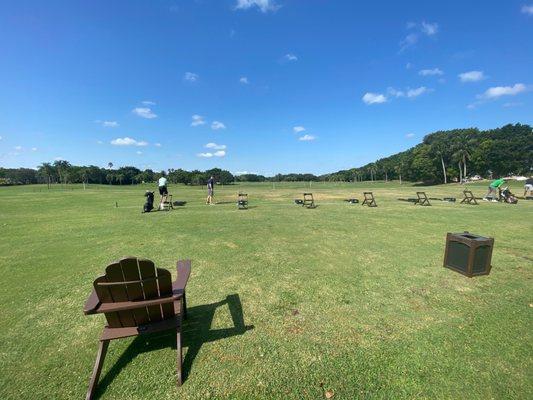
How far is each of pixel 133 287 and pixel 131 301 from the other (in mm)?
217

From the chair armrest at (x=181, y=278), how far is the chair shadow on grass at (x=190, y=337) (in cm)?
77

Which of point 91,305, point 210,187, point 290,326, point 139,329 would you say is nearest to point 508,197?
point 210,187

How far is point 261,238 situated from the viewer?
31.5 ft

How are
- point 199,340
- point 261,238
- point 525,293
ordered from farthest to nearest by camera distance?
point 261,238 < point 525,293 < point 199,340

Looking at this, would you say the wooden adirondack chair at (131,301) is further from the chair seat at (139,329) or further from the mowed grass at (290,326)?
the mowed grass at (290,326)

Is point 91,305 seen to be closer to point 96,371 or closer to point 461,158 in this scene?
point 96,371

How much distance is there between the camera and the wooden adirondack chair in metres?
3.07

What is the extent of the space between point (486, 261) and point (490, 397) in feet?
14.4

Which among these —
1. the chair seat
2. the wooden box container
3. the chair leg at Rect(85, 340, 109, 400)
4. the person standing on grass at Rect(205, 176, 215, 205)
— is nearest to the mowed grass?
the chair leg at Rect(85, 340, 109, 400)

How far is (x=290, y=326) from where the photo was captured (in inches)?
167

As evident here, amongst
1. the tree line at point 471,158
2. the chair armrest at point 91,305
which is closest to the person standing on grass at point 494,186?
the chair armrest at point 91,305

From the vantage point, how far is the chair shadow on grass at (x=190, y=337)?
3.41 meters

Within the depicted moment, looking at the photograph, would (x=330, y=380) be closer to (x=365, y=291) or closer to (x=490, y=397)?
(x=490, y=397)

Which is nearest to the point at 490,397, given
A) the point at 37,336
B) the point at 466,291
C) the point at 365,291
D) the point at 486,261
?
the point at 365,291
